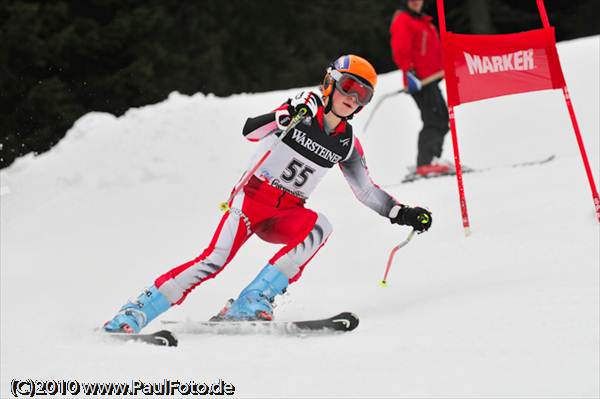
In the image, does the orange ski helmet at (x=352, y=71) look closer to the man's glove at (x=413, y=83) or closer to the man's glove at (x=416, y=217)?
the man's glove at (x=416, y=217)

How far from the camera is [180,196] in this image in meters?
10.3

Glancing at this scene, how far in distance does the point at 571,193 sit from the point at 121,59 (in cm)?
1516

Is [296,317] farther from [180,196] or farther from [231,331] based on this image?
[180,196]

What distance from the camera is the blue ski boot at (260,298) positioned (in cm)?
526

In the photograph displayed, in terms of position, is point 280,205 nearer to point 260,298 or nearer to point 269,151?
point 269,151

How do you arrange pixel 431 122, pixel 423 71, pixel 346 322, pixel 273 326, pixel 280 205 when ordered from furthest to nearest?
pixel 423 71 < pixel 431 122 < pixel 280 205 < pixel 273 326 < pixel 346 322

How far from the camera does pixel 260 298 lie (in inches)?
210

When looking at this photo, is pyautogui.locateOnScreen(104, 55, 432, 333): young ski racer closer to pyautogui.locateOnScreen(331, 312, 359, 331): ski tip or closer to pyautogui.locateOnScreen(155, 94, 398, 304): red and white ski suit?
pyautogui.locateOnScreen(155, 94, 398, 304): red and white ski suit

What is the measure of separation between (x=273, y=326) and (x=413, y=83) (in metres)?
4.93

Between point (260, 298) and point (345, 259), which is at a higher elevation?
point (260, 298)

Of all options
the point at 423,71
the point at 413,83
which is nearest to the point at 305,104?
the point at 413,83

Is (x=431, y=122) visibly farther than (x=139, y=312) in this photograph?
Yes

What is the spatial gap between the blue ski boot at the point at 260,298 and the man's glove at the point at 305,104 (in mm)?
969

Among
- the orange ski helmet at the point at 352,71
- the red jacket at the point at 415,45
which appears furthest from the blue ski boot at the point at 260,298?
the red jacket at the point at 415,45
